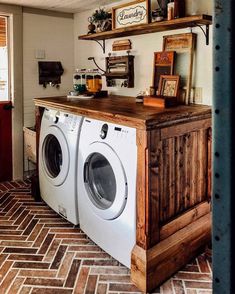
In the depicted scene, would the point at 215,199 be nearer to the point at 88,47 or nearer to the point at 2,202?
the point at 2,202

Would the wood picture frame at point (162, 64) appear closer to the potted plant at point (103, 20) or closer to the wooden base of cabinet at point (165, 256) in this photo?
the potted plant at point (103, 20)

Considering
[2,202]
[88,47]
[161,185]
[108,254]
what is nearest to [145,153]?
[161,185]

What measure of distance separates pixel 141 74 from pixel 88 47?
1.01 meters

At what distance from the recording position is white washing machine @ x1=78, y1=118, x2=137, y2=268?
2105mm

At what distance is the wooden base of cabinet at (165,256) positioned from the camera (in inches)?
79.7

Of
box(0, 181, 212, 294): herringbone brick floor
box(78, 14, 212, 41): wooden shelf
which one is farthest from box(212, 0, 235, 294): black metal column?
box(78, 14, 212, 41): wooden shelf

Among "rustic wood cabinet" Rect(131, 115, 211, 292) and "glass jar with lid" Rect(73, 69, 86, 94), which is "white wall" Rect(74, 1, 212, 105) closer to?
"glass jar with lid" Rect(73, 69, 86, 94)

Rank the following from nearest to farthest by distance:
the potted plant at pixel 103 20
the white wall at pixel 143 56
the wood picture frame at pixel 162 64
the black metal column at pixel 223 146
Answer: the black metal column at pixel 223 146, the white wall at pixel 143 56, the wood picture frame at pixel 162 64, the potted plant at pixel 103 20

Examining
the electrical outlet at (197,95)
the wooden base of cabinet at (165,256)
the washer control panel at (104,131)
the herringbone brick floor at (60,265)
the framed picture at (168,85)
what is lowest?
the herringbone brick floor at (60,265)

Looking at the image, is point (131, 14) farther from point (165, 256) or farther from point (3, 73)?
point (165, 256)

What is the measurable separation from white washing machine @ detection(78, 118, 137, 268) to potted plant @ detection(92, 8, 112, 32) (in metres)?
1.20

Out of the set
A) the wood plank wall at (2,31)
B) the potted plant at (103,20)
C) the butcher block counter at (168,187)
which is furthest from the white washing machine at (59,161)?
the wood plank wall at (2,31)

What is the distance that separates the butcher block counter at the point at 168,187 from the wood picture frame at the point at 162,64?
513mm
